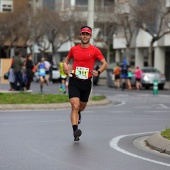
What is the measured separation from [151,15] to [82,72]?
124 feet

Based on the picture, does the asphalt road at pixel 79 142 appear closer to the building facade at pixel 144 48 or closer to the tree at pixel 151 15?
the tree at pixel 151 15

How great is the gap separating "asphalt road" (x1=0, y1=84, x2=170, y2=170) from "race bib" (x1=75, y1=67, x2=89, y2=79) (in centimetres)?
120

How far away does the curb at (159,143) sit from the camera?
11541 millimetres

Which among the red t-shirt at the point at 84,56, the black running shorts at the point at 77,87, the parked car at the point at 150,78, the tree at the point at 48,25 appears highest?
the tree at the point at 48,25

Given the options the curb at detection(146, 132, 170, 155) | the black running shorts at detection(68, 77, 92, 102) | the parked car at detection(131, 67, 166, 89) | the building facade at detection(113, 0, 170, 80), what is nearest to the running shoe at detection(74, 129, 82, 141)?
the black running shorts at detection(68, 77, 92, 102)

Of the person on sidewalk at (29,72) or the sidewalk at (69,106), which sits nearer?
the sidewalk at (69,106)

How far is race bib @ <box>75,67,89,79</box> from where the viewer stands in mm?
13031

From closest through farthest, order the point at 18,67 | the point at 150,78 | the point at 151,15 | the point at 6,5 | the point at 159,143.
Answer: the point at 159,143 < the point at 18,67 < the point at 150,78 < the point at 151,15 < the point at 6,5

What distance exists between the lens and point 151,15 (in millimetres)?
50156

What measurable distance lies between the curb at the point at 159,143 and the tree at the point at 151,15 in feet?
119

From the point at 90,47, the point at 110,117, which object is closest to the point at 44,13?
the point at 110,117

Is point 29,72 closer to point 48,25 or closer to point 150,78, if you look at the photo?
point 150,78

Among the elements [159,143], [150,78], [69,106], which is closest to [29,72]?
[69,106]

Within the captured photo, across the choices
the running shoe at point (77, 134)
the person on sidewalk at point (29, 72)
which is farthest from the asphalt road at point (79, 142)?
the person on sidewalk at point (29, 72)
